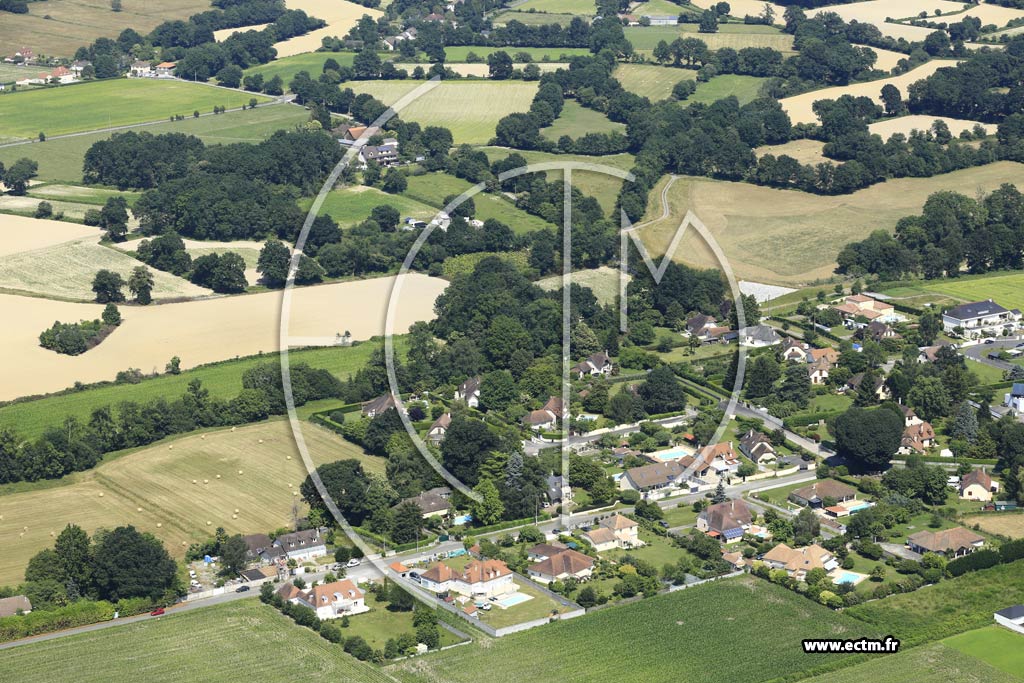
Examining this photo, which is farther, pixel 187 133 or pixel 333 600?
pixel 187 133

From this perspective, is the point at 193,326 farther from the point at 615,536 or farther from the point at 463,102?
the point at 463,102

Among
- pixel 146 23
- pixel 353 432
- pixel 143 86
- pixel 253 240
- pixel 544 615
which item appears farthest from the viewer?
pixel 146 23

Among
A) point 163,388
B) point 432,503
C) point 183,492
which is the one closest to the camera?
point 432,503

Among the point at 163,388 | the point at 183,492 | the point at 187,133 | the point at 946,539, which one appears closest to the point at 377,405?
the point at 163,388

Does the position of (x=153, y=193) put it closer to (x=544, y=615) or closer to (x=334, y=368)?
(x=334, y=368)

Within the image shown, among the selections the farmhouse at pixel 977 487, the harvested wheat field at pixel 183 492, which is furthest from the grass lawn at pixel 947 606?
the harvested wheat field at pixel 183 492

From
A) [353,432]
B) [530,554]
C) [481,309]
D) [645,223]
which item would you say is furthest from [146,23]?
[530,554]

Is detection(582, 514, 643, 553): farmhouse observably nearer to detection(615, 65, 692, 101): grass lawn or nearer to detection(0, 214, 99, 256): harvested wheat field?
detection(0, 214, 99, 256): harvested wheat field

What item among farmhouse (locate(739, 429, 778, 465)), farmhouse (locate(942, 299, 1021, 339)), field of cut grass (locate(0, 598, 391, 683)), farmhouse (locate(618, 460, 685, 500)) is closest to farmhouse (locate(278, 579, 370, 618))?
field of cut grass (locate(0, 598, 391, 683))
